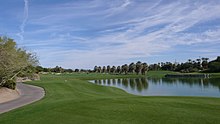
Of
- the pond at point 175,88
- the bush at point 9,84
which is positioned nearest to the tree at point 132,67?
the pond at point 175,88

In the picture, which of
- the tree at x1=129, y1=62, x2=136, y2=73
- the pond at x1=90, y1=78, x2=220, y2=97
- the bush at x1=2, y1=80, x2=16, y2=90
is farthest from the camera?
the tree at x1=129, y1=62, x2=136, y2=73

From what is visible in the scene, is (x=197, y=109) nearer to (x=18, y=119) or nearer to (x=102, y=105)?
(x=102, y=105)

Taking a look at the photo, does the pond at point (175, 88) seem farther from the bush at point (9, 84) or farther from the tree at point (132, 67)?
the tree at point (132, 67)

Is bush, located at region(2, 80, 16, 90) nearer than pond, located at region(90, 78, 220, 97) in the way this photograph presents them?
Yes

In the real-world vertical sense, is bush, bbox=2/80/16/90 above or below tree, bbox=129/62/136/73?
below

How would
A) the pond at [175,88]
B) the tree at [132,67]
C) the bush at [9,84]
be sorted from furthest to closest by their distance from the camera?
the tree at [132,67] → the pond at [175,88] → the bush at [9,84]

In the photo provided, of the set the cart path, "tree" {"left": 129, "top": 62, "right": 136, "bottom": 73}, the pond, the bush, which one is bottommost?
the pond

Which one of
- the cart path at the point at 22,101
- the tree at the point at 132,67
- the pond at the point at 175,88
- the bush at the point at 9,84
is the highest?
the tree at the point at 132,67

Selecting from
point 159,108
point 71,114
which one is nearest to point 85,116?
point 71,114

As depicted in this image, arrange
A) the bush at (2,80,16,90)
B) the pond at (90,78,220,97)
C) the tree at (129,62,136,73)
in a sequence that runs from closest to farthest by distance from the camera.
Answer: the bush at (2,80,16,90)
the pond at (90,78,220,97)
the tree at (129,62,136,73)

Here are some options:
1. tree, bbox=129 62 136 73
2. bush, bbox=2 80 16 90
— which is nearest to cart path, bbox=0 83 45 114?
bush, bbox=2 80 16 90

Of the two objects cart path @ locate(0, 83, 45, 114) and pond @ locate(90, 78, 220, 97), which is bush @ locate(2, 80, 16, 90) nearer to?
cart path @ locate(0, 83, 45, 114)

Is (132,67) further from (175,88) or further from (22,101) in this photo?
(22,101)

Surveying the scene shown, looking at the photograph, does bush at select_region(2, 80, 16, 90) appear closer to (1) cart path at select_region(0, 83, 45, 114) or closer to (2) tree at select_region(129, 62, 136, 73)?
(1) cart path at select_region(0, 83, 45, 114)
